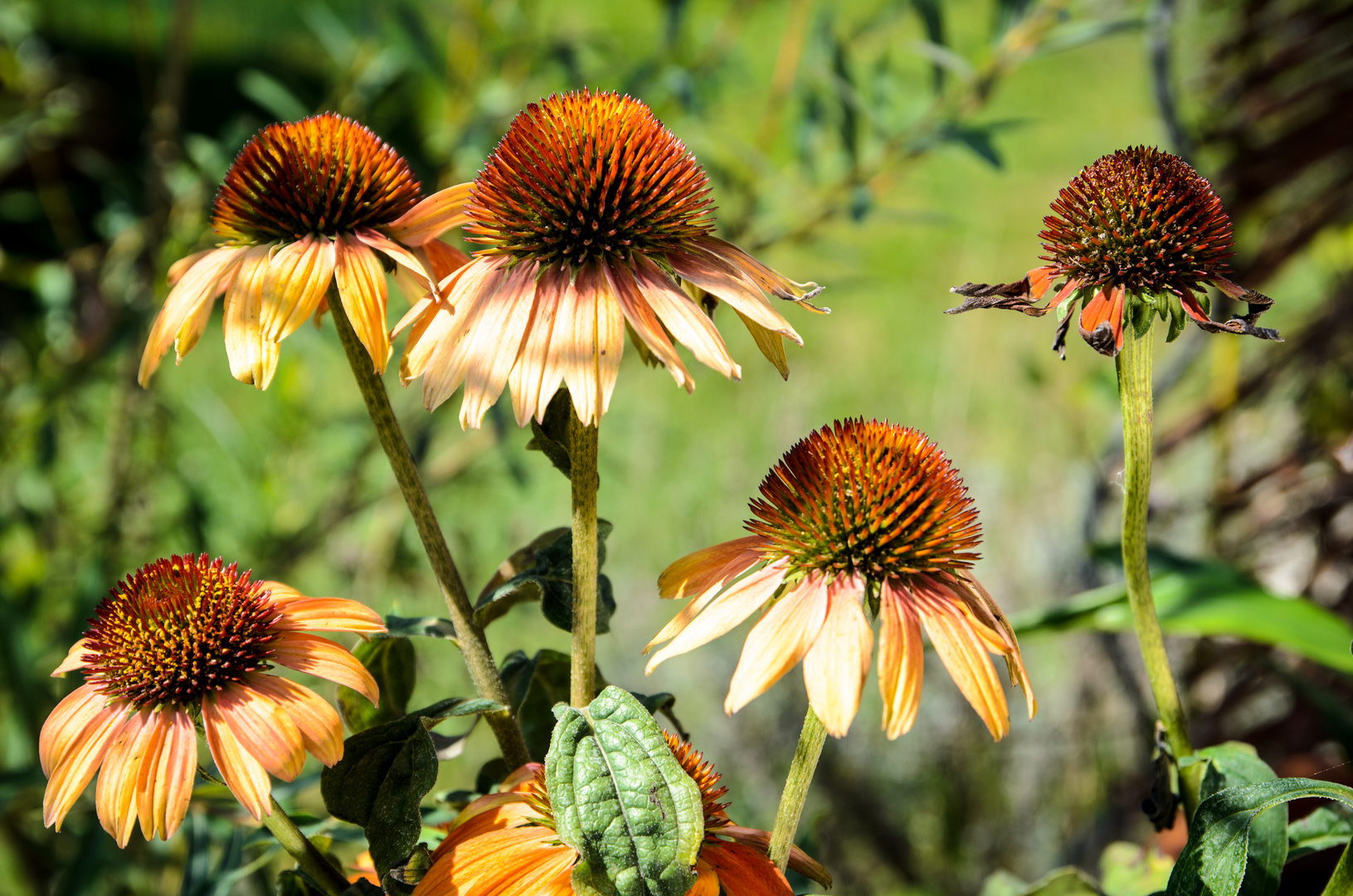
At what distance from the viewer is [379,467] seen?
6.00 feet

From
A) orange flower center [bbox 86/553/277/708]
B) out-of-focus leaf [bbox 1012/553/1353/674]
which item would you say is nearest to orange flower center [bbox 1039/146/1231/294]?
orange flower center [bbox 86/553/277/708]

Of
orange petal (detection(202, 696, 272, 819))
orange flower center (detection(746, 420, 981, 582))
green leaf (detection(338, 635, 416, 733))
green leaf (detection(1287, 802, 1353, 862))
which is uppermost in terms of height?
orange flower center (detection(746, 420, 981, 582))

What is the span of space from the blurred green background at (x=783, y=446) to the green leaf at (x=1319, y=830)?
130 millimetres

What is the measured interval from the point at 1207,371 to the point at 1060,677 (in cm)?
58

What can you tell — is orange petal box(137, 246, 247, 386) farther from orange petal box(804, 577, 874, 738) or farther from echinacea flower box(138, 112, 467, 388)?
orange petal box(804, 577, 874, 738)

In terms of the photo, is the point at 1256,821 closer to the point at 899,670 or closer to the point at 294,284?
the point at 899,670

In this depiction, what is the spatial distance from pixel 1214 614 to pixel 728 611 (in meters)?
0.64

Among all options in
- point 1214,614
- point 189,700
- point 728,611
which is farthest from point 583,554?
point 1214,614

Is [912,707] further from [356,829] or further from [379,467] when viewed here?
[379,467]

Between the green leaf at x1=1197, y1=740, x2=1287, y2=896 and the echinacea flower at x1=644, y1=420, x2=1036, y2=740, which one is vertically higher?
the echinacea flower at x1=644, y1=420, x2=1036, y2=740

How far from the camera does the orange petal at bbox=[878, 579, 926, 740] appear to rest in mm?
340

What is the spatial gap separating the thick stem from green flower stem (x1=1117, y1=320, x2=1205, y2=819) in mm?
320

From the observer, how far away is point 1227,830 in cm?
39

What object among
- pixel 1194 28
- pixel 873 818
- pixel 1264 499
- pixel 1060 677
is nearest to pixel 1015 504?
pixel 1060 677
